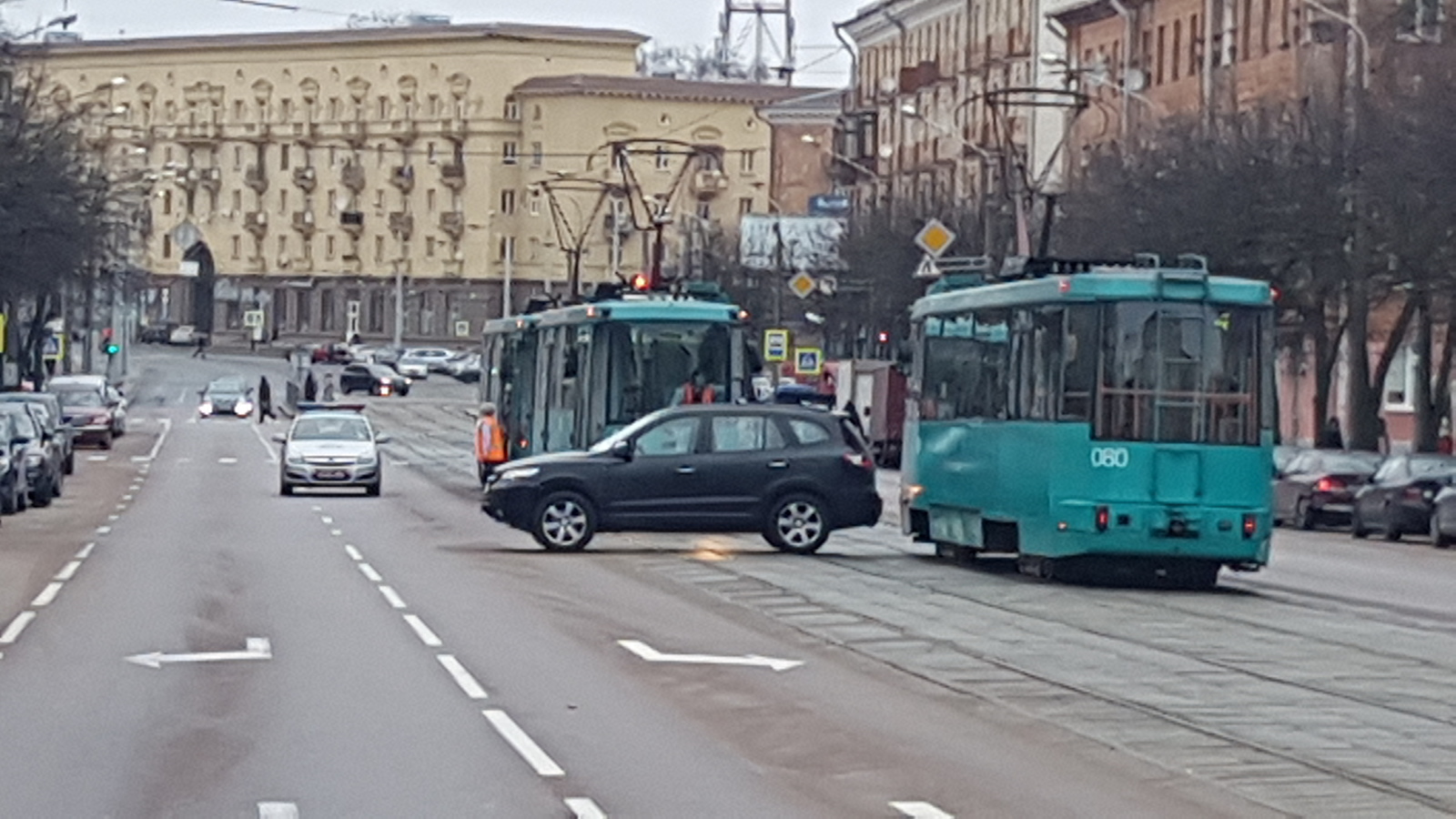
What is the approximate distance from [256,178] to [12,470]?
122155mm

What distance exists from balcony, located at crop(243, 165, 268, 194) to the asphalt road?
13177cm

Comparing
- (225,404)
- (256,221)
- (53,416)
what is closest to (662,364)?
(53,416)

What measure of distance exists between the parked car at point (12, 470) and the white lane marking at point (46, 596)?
15532mm

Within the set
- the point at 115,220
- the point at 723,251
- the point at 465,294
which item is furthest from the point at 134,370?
the point at 115,220

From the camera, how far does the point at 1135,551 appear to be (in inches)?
1130

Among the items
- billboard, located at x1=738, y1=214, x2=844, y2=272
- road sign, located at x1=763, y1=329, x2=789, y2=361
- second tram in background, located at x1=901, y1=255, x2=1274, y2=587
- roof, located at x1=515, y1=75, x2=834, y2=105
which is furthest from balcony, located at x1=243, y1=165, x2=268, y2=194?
second tram in background, located at x1=901, y1=255, x2=1274, y2=587

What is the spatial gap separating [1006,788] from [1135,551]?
591 inches

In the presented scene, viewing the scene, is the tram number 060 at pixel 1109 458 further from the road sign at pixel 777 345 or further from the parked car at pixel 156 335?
the parked car at pixel 156 335

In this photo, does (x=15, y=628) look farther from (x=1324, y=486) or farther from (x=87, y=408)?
(x=87, y=408)

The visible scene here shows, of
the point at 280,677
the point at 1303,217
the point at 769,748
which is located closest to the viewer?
the point at 769,748

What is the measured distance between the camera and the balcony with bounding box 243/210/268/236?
16538cm

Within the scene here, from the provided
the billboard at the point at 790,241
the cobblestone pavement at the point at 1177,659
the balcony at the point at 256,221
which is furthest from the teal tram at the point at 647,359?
the balcony at the point at 256,221

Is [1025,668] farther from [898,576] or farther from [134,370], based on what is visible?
[134,370]

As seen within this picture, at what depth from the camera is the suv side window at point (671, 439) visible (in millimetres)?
34094
